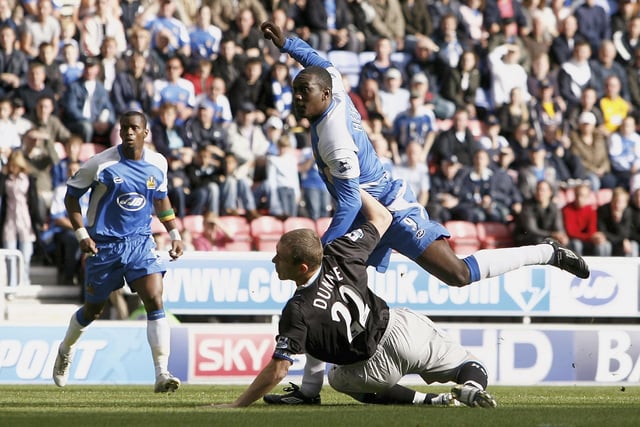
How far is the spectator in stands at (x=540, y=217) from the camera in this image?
17.0 metres

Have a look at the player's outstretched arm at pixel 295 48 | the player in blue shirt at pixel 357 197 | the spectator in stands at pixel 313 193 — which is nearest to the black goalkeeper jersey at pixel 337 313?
the player in blue shirt at pixel 357 197

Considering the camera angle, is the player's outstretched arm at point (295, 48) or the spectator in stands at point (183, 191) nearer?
the player's outstretched arm at point (295, 48)

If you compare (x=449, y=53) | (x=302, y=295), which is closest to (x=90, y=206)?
(x=302, y=295)

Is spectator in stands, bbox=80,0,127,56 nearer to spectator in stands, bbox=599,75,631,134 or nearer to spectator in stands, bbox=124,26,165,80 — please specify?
spectator in stands, bbox=124,26,165,80

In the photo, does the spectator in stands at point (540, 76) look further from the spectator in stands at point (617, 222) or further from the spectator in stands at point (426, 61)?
the spectator in stands at point (617, 222)

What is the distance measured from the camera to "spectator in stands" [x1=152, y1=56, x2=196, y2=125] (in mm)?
17453

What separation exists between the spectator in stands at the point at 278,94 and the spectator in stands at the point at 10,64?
3481mm

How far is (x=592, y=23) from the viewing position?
71.5 feet

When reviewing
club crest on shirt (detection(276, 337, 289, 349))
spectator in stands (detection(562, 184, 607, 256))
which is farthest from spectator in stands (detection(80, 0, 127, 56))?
club crest on shirt (detection(276, 337, 289, 349))

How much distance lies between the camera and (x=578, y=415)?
8.19 m

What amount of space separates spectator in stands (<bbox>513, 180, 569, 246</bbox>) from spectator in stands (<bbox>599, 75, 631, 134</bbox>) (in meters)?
3.57

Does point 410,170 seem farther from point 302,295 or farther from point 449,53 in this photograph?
point 302,295

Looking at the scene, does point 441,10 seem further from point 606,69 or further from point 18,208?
point 18,208

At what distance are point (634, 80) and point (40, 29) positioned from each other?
1018 centimetres
